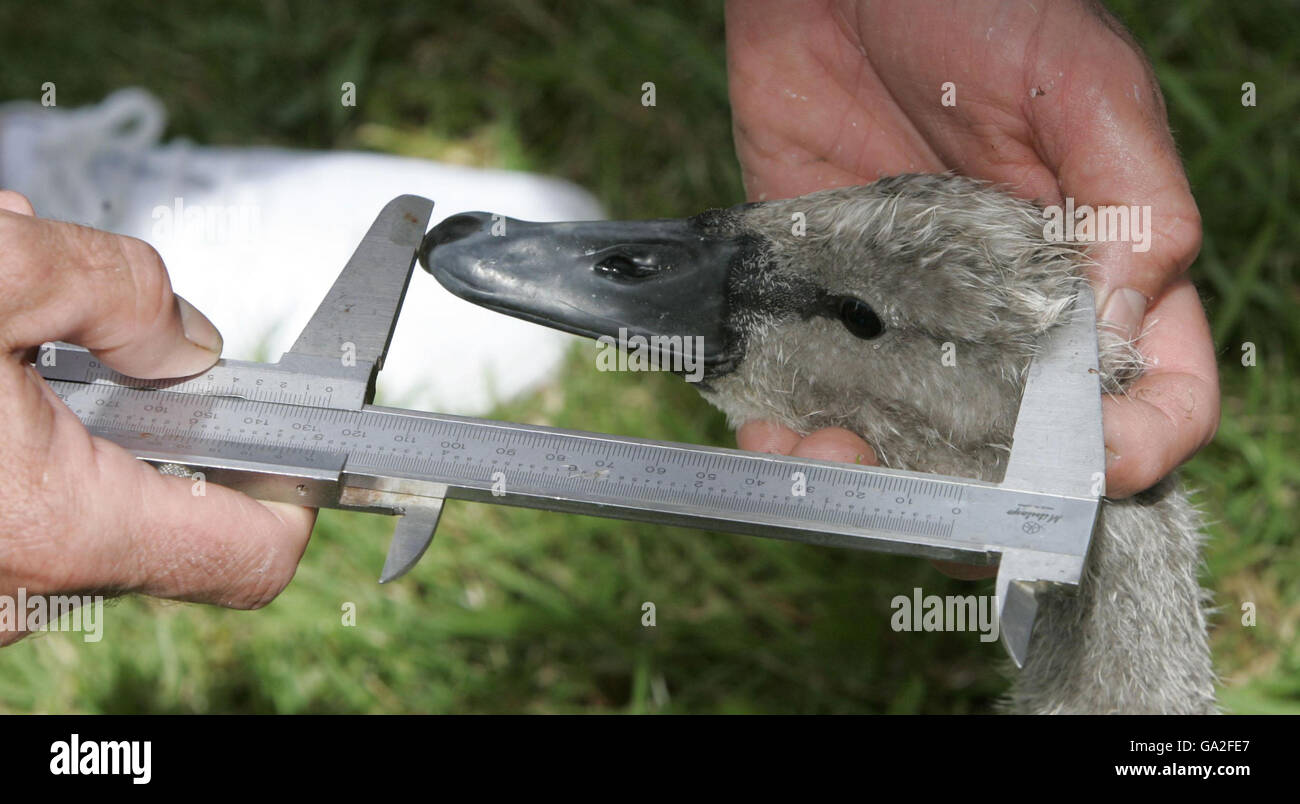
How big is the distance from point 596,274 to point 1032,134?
0.95 m

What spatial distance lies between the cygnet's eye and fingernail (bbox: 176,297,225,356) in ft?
3.84

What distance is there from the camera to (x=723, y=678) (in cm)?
345

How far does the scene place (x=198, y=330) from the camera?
2068 mm

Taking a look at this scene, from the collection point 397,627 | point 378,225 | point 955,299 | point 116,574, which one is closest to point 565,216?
point 397,627

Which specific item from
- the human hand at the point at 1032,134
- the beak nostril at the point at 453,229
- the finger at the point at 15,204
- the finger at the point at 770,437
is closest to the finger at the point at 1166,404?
the human hand at the point at 1032,134

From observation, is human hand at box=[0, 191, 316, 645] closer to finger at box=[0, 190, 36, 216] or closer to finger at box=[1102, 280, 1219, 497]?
finger at box=[0, 190, 36, 216]

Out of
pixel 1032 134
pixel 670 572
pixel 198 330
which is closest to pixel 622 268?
pixel 198 330

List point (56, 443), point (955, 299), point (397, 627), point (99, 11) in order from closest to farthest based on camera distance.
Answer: point (56, 443), point (955, 299), point (397, 627), point (99, 11)

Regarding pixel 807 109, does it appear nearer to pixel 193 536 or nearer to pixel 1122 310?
pixel 1122 310

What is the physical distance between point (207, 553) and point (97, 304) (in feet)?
1.44

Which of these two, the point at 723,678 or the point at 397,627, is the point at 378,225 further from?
the point at 723,678

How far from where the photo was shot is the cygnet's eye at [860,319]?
2.30 metres

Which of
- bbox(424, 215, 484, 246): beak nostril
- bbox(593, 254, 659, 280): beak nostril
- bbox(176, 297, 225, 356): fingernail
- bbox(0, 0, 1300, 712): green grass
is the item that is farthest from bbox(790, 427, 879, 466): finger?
bbox(0, 0, 1300, 712): green grass

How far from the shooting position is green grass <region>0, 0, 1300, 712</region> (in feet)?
10.9
